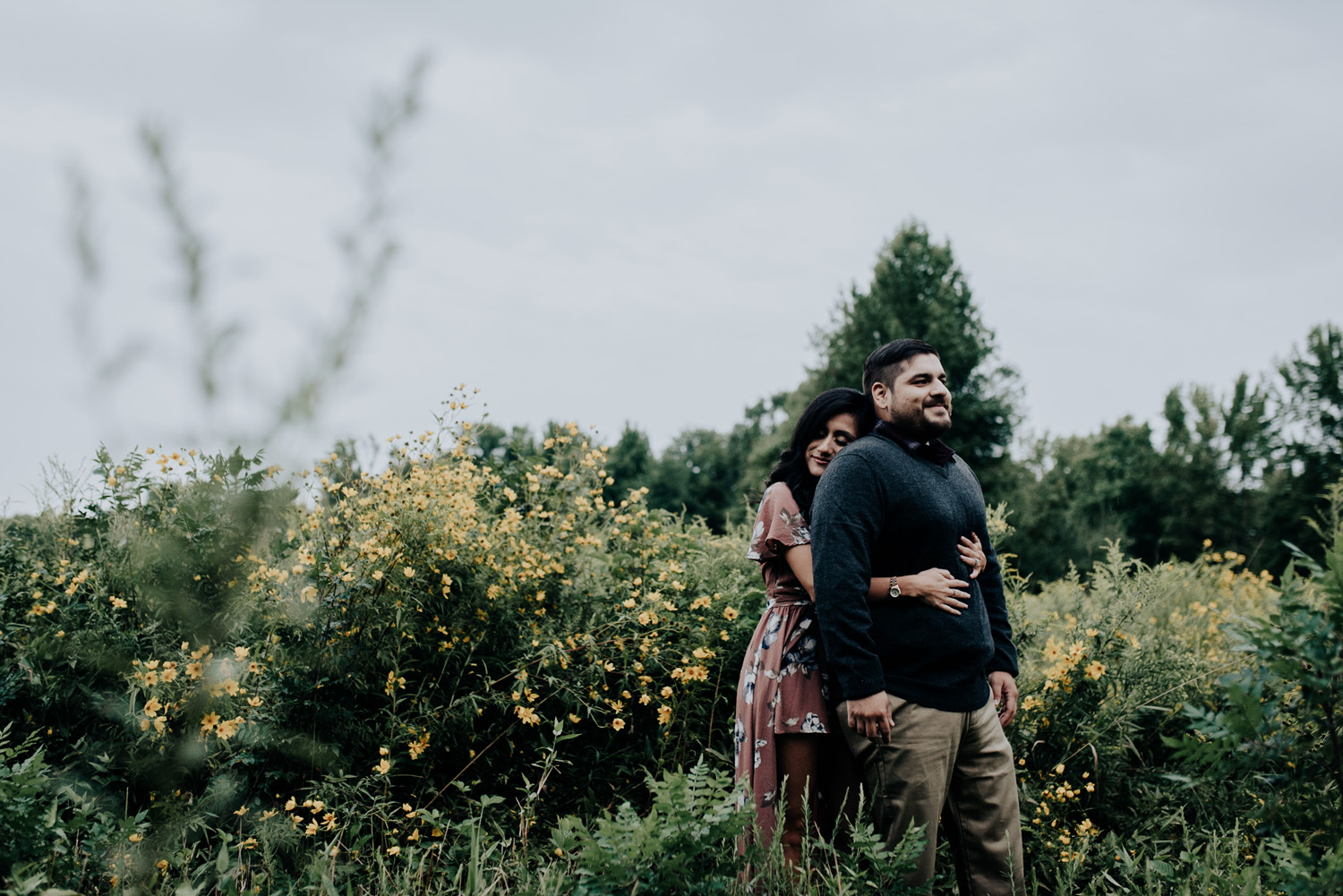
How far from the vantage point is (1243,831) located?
3.20 m

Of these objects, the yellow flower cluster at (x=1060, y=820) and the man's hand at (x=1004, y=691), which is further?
the yellow flower cluster at (x=1060, y=820)

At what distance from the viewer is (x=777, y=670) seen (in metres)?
2.72

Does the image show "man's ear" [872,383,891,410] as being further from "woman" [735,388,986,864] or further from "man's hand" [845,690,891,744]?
"man's hand" [845,690,891,744]

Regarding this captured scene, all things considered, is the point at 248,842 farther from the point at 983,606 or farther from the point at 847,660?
the point at 983,606

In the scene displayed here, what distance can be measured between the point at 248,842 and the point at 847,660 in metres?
1.92

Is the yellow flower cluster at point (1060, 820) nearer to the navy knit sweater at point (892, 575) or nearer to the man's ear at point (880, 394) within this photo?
the navy knit sweater at point (892, 575)

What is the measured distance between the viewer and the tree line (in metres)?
20.7

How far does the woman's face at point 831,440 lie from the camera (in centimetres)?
302

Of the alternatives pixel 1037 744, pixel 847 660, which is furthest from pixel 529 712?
pixel 1037 744

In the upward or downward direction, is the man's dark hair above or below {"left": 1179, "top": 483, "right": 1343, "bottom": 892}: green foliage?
above

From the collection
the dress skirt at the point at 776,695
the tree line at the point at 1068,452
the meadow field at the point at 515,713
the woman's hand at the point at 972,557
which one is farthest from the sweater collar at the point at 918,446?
the tree line at the point at 1068,452

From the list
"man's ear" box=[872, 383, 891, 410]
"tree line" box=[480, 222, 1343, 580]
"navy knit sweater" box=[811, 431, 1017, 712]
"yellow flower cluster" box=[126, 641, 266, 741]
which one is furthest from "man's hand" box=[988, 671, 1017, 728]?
"tree line" box=[480, 222, 1343, 580]

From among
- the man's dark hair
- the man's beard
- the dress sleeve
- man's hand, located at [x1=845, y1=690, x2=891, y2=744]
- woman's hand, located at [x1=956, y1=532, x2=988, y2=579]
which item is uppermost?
the man's dark hair

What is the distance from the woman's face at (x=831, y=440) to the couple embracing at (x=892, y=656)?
17 centimetres
